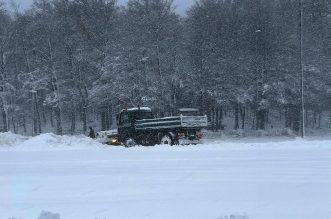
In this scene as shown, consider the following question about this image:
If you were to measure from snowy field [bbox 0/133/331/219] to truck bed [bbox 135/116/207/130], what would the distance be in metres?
5.75

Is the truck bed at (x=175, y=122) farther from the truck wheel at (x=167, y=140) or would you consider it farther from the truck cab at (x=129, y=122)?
the truck cab at (x=129, y=122)

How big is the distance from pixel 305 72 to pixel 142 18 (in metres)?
16.9

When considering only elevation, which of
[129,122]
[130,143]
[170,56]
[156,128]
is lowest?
[130,143]

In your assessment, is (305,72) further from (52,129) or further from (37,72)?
(52,129)

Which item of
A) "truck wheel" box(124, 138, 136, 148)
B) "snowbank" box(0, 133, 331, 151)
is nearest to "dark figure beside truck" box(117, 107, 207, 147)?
"truck wheel" box(124, 138, 136, 148)

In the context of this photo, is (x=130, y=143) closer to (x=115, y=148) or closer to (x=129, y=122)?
(x=129, y=122)

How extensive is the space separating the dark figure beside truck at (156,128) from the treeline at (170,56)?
1312 centimetres

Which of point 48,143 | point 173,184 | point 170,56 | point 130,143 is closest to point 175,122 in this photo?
point 130,143

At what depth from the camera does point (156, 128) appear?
93.9 ft

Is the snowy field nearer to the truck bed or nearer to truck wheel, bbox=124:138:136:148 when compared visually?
the truck bed

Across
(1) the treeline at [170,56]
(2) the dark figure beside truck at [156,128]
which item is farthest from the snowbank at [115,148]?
(1) the treeline at [170,56]

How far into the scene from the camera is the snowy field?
1077 cm

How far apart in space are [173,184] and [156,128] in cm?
1488

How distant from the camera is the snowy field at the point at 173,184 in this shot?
10.8 m
